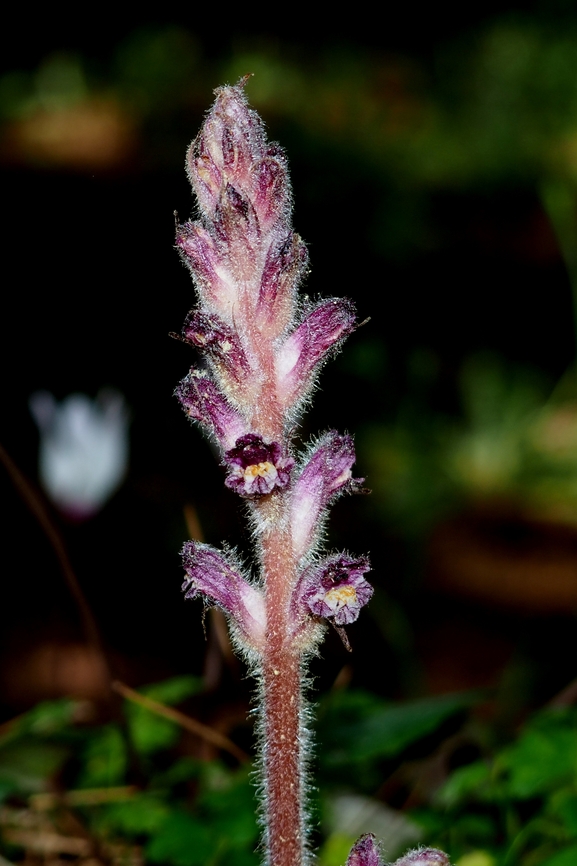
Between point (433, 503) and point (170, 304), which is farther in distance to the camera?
point (170, 304)

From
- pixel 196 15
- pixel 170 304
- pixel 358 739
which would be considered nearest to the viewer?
pixel 358 739

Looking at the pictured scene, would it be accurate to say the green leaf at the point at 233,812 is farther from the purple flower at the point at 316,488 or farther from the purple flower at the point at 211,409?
the purple flower at the point at 211,409

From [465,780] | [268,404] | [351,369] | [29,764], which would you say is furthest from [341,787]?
[351,369]

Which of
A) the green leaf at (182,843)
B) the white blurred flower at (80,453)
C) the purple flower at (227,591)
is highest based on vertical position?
the white blurred flower at (80,453)

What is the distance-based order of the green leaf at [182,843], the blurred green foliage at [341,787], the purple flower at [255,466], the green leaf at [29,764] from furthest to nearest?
1. the green leaf at [29,764]
2. the blurred green foliage at [341,787]
3. the green leaf at [182,843]
4. the purple flower at [255,466]

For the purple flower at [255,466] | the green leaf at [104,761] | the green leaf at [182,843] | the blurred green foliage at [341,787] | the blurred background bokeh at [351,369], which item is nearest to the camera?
the purple flower at [255,466]

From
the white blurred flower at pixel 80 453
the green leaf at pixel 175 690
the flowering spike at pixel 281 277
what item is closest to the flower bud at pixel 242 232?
the flowering spike at pixel 281 277

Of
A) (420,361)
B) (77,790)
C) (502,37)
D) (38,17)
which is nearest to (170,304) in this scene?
(420,361)

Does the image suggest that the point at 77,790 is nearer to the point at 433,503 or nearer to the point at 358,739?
the point at 358,739
